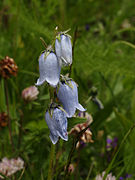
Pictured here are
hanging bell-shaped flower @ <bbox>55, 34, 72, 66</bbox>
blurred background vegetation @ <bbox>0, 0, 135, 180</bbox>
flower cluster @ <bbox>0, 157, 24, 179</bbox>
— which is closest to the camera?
hanging bell-shaped flower @ <bbox>55, 34, 72, 66</bbox>

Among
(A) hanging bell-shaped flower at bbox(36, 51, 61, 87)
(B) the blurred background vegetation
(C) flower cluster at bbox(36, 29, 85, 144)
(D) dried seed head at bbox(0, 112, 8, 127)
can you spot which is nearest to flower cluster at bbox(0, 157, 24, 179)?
(B) the blurred background vegetation

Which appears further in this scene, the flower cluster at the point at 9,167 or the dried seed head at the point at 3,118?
the dried seed head at the point at 3,118

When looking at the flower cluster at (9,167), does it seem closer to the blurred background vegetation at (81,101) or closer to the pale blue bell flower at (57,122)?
the blurred background vegetation at (81,101)

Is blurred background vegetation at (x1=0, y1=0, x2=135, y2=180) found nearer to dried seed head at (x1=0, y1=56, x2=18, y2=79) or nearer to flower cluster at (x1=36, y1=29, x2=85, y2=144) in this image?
dried seed head at (x1=0, y1=56, x2=18, y2=79)

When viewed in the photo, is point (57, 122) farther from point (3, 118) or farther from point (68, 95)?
point (3, 118)

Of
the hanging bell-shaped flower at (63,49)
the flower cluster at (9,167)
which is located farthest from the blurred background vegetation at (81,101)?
the hanging bell-shaped flower at (63,49)

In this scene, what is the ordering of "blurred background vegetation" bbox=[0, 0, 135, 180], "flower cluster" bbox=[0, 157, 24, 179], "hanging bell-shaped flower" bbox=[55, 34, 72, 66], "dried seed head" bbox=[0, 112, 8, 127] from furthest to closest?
"dried seed head" bbox=[0, 112, 8, 127]
"blurred background vegetation" bbox=[0, 0, 135, 180]
"flower cluster" bbox=[0, 157, 24, 179]
"hanging bell-shaped flower" bbox=[55, 34, 72, 66]

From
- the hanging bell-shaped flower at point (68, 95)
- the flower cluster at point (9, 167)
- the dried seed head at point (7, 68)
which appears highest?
the dried seed head at point (7, 68)

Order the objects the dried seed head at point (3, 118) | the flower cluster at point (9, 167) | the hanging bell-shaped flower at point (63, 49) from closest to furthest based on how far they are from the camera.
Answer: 1. the hanging bell-shaped flower at point (63, 49)
2. the flower cluster at point (9, 167)
3. the dried seed head at point (3, 118)

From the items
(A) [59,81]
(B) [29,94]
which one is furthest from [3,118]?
(A) [59,81]
